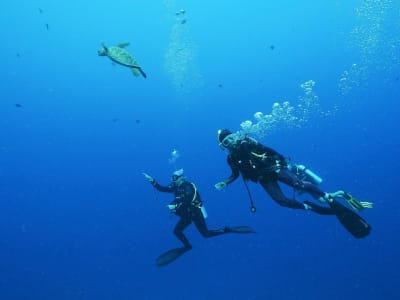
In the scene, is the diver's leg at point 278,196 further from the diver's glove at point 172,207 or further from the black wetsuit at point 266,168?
the diver's glove at point 172,207

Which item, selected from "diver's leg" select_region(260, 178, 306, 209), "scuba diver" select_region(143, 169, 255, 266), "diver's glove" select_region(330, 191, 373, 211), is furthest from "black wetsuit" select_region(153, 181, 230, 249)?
"diver's glove" select_region(330, 191, 373, 211)

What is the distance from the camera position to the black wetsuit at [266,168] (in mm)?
6773

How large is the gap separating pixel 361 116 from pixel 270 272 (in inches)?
1142

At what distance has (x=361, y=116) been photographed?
5500 cm

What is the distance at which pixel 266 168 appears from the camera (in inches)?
268

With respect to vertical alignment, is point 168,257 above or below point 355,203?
below

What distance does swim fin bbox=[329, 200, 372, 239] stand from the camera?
249 inches

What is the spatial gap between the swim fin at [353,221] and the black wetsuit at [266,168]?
294 millimetres

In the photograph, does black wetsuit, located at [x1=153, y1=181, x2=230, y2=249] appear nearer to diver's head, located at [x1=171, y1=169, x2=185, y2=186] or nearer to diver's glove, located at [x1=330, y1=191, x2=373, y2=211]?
diver's head, located at [x1=171, y1=169, x2=185, y2=186]

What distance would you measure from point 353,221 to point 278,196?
1.27 metres

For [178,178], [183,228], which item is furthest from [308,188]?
[183,228]

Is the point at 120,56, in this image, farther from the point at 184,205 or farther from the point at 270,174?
the point at 184,205

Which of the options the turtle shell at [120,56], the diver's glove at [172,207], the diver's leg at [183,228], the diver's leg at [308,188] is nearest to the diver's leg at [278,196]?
the diver's leg at [308,188]

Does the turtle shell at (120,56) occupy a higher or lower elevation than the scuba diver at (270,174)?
higher
